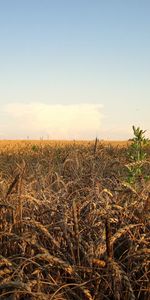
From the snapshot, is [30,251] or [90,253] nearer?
[90,253]

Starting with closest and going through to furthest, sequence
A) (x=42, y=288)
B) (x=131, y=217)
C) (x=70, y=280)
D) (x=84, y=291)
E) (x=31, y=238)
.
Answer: (x=84, y=291), (x=42, y=288), (x=70, y=280), (x=31, y=238), (x=131, y=217)

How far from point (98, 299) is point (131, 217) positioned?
89 centimetres

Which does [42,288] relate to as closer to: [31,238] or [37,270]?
[37,270]

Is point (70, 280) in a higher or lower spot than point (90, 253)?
lower

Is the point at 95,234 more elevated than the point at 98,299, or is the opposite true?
the point at 95,234

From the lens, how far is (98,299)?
2975 millimetres

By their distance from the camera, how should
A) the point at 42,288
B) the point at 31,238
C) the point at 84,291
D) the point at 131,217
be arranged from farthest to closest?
1. the point at 131,217
2. the point at 31,238
3. the point at 42,288
4. the point at 84,291

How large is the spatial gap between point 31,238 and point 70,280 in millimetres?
424

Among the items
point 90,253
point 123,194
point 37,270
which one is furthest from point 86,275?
point 123,194

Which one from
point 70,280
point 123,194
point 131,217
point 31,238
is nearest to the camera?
point 70,280

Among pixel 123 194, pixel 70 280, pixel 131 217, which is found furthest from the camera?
pixel 123 194

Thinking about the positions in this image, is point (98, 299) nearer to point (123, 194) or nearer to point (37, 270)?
point (37, 270)

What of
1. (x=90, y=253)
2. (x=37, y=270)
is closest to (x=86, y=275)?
(x=90, y=253)

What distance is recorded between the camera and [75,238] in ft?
10.7
